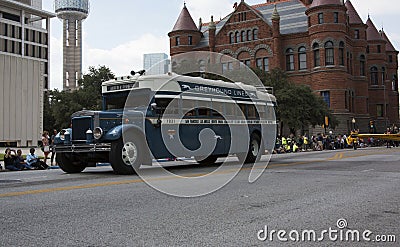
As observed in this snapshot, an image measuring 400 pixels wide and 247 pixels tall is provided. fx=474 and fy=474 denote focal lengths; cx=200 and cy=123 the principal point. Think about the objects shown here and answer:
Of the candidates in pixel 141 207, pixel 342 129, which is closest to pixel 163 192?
pixel 141 207

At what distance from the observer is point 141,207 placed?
8094mm

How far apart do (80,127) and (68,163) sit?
1.62 m

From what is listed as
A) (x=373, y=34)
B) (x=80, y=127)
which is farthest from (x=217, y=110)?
(x=373, y=34)

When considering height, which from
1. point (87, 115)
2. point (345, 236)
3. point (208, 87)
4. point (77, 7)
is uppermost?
point (77, 7)

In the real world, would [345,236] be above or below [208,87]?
below

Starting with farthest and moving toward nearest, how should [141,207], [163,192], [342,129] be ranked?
1. [342,129]
2. [163,192]
3. [141,207]

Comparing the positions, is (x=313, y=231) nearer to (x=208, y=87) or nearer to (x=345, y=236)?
(x=345, y=236)

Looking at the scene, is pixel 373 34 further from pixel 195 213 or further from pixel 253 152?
pixel 195 213

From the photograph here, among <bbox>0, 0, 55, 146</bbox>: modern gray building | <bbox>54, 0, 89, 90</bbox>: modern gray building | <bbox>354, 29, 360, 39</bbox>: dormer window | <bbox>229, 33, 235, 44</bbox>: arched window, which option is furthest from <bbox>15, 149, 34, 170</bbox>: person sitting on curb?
<bbox>54, 0, 89, 90</bbox>: modern gray building

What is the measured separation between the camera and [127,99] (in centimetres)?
1493

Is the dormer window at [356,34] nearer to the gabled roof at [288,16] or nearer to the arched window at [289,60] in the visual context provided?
the gabled roof at [288,16]

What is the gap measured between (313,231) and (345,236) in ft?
1.39

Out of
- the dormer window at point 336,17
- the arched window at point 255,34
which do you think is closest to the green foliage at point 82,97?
the arched window at point 255,34

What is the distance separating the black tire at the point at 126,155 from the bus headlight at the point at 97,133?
0.53m
